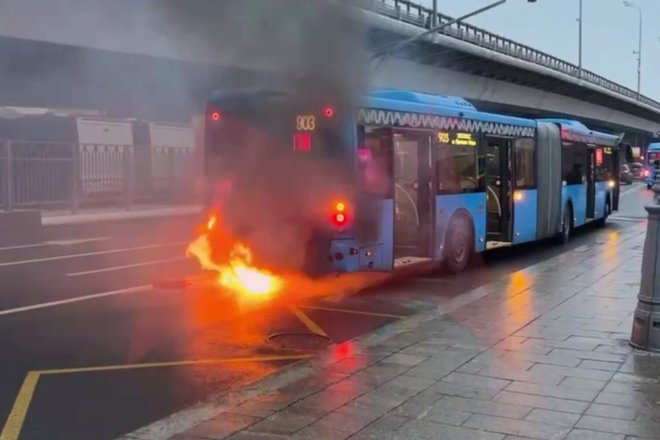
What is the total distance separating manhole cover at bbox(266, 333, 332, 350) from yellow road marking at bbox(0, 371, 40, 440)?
6.09 ft

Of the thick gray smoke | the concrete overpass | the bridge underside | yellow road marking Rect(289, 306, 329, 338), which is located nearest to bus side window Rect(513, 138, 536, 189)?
the bridge underside

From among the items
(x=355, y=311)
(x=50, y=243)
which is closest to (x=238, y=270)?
(x=355, y=311)

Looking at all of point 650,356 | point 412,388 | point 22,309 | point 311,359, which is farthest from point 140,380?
point 650,356

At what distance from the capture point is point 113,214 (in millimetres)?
20984

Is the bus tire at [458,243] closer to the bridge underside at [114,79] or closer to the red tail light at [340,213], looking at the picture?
the bridge underside at [114,79]

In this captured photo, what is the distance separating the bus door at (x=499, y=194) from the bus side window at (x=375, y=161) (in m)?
3.54

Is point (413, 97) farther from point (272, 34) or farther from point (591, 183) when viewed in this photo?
point (591, 183)

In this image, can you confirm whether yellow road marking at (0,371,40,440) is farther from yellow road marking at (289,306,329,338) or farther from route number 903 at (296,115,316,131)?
route number 903 at (296,115,316,131)

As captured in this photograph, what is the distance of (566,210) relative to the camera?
1500cm

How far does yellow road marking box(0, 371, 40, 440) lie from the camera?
423 cm

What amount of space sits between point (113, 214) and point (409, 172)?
1322 centimetres

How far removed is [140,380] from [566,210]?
37.4 feet

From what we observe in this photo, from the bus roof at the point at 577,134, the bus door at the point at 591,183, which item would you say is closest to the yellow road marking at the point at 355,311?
the bus roof at the point at 577,134

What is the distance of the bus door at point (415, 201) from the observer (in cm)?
955
